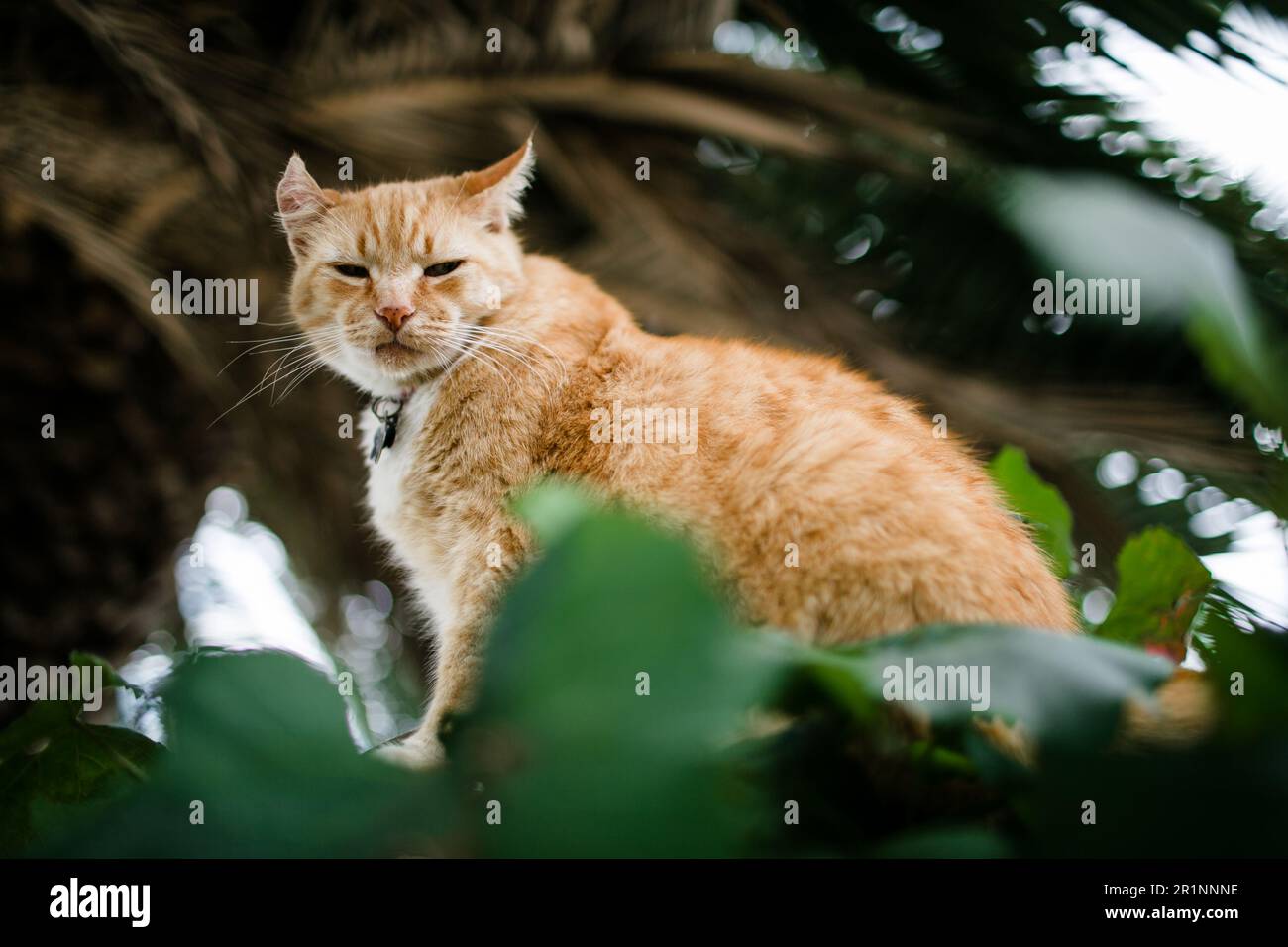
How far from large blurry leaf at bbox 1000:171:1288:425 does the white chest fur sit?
144 centimetres

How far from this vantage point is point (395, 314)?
5.69 feet

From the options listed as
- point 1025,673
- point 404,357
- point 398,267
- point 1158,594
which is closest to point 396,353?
point 404,357

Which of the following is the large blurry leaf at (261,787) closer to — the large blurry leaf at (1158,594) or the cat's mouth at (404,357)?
the large blurry leaf at (1158,594)

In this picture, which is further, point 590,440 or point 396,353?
point 396,353

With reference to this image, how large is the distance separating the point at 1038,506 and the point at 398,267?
1.13 meters

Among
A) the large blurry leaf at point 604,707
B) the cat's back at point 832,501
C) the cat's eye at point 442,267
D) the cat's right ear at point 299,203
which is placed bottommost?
the large blurry leaf at point 604,707

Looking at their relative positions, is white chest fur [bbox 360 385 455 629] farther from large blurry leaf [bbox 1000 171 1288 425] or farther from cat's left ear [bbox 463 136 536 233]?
large blurry leaf [bbox 1000 171 1288 425]

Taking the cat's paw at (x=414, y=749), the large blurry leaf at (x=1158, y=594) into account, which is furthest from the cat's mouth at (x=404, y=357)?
the large blurry leaf at (x=1158, y=594)

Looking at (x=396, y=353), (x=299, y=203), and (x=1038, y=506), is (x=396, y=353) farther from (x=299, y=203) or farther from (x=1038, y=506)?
(x=1038, y=506)

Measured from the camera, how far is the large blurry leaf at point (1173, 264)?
0.47 metres

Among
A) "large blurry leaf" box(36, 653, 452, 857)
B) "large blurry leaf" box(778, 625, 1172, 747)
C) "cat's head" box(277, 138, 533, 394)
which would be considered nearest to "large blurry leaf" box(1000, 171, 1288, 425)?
"large blurry leaf" box(778, 625, 1172, 747)

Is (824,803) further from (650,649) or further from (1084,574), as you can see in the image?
(1084,574)

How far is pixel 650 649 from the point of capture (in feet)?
1.59
